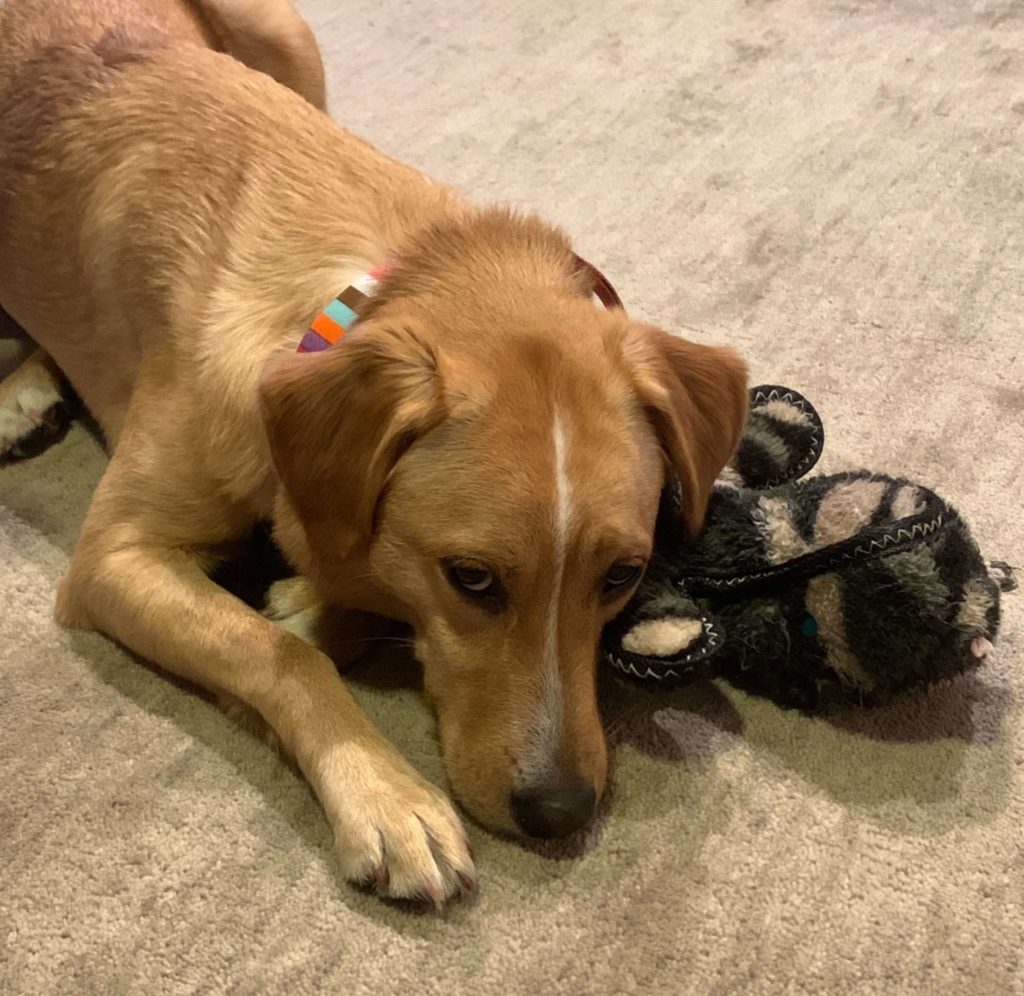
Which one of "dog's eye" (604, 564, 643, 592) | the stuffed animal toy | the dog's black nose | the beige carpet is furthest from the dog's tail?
the dog's black nose

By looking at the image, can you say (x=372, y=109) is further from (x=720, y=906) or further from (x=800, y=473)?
(x=720, y=906)

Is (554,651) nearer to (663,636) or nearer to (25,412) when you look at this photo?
(663,636)

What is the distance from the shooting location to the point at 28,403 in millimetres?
2307

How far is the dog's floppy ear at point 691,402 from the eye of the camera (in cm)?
156

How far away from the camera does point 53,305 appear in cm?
221

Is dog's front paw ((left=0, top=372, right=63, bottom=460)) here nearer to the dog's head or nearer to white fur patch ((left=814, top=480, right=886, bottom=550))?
the dog's head

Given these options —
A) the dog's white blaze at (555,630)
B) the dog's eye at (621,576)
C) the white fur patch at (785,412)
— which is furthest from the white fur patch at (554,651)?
the white fur patch at (785,412)

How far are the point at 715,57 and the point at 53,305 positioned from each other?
8.82 ft

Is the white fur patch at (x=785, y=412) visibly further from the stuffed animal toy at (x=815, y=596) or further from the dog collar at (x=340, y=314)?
the dog collar at (x=340, y=314)

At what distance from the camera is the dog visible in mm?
1444

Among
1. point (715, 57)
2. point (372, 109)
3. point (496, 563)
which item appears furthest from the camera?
point (715, 57)

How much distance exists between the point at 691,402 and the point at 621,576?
30 centimetres

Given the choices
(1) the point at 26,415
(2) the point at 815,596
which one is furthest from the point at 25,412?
(2) the point at 815,596

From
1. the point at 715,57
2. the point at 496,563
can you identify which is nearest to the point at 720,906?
the point at 496,563
